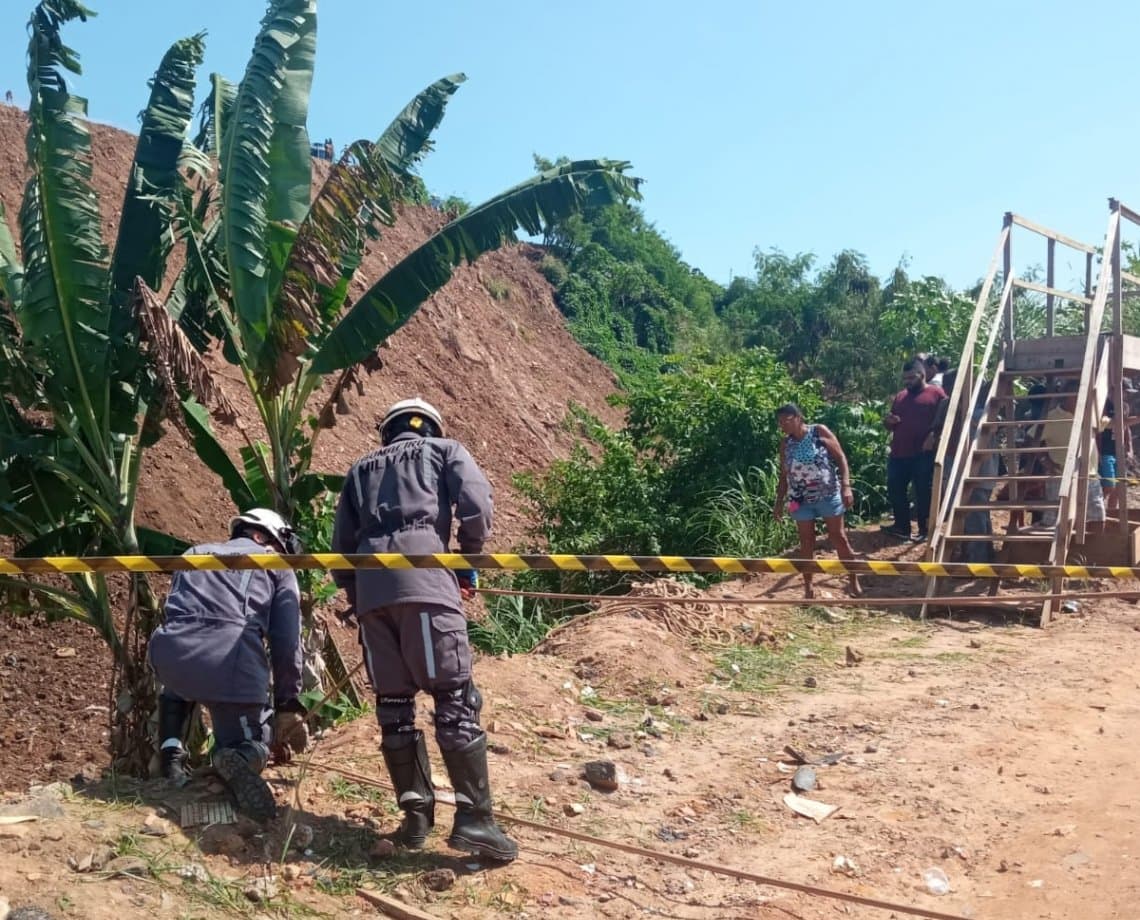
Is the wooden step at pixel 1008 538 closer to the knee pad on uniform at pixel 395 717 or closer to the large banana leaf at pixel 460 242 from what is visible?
the large banana leaf at pixel 460 242

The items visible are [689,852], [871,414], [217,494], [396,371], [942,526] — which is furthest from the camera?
[396,371]

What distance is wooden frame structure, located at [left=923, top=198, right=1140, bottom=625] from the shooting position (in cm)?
1044

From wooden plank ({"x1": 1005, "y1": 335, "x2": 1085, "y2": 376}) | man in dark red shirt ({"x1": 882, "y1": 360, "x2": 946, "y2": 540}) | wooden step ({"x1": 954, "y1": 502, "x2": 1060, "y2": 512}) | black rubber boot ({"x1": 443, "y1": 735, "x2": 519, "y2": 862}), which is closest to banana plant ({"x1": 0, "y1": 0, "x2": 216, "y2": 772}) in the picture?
black rubber boot ({"x1": 443, "y1": 735, "x2": 519, "y2": 862})

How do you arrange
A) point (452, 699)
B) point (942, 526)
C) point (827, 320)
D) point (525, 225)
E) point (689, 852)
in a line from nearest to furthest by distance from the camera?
1. point (452, 699)
2. point (689, 852)
3. point (525, 225)
4. point (942, 526)
5. point (827, 320)

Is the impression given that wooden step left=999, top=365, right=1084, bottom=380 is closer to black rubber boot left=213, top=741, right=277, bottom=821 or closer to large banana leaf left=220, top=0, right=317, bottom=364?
large banana leaf left=220, top=0, right=317, bottom=364

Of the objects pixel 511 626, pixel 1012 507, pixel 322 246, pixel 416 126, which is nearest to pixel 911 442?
pixel 1012 507

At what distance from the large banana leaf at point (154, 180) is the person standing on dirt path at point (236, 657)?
2.22 metres

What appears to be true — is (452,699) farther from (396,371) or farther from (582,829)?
(396,371)

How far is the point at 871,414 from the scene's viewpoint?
47.5ft

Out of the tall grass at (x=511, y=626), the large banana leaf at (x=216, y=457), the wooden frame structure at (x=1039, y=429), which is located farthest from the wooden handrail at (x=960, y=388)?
the large banana leaf at (x=216, y=457)

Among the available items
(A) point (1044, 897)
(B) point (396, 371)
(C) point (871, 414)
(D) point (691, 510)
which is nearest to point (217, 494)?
(D) point (691, 510)

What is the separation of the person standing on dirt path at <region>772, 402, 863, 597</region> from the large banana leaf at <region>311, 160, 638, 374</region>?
10.9 feet

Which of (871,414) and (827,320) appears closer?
(871,414)

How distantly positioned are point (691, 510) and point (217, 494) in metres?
4.88
